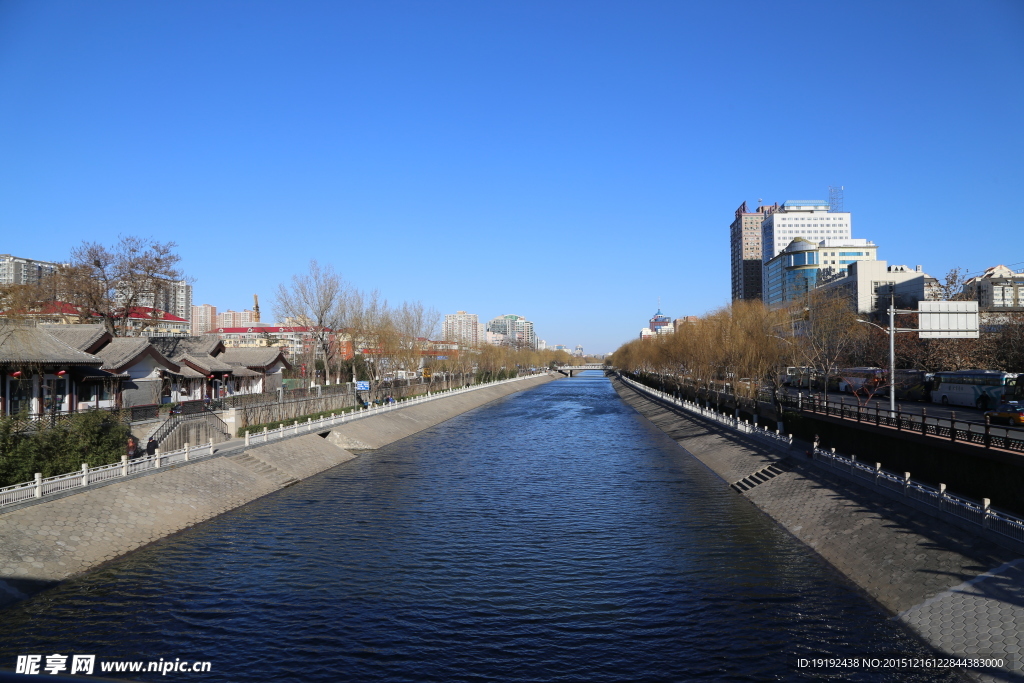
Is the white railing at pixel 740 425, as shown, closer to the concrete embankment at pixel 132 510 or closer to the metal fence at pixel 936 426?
the metal fence at pixel 936 426

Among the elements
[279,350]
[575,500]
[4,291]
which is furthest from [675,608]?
[279,350]

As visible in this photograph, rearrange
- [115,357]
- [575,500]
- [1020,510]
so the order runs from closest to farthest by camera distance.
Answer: [1020,510]
[575,500]
[115,357]

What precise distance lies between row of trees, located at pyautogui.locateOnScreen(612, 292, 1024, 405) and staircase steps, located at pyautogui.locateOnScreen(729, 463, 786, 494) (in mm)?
20070

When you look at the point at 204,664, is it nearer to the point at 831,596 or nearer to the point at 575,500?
the point at 831,596

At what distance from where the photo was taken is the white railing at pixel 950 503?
15.5 metres

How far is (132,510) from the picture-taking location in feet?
72.9

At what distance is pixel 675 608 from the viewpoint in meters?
16.2

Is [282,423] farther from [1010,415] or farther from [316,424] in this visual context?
[1010,415]

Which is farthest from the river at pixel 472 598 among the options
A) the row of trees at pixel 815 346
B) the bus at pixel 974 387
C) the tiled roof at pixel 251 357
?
the tiled roof at pixel 251 357

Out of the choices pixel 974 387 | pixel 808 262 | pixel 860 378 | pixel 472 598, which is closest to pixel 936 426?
pixel 472 598

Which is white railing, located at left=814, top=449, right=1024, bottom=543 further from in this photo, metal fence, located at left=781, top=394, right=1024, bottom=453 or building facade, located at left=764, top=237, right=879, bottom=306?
building facade, located at left=764, top=237, right=879, bottom=306

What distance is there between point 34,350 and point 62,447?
35.4 feet

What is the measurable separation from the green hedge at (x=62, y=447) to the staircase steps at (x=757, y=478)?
26.4m

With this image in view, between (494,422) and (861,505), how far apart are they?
152ft
